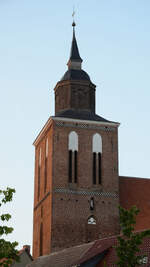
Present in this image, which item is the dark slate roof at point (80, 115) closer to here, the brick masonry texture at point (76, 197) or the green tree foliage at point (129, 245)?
the brick masonry texture at point (76, 197)

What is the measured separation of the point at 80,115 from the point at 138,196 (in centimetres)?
660

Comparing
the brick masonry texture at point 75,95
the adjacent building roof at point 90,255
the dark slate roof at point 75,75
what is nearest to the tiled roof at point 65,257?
the adjacent building roof at point 90,255

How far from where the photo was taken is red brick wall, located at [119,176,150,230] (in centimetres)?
4228

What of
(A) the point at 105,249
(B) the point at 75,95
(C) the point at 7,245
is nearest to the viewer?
(C) the point at 7,245

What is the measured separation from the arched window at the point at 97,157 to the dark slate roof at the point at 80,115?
4.05 feet

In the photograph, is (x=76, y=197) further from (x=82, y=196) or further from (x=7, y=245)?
(x=7, y=245)

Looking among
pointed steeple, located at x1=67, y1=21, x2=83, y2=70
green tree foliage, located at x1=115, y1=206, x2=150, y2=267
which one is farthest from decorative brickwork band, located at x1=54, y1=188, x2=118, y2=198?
green tree foliage, located at x1=115, y1=206, x2=150, y2=267

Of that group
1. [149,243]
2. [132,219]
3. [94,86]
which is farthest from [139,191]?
[132,219]

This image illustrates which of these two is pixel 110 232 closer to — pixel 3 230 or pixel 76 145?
pixel 76 145

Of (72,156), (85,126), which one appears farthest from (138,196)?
(85,126)

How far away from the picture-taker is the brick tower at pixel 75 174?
40406mm

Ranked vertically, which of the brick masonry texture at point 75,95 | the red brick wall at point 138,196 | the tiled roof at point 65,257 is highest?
the brick masonry texture at point 75,95

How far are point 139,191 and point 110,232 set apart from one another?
405 cm

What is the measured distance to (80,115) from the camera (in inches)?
1693
